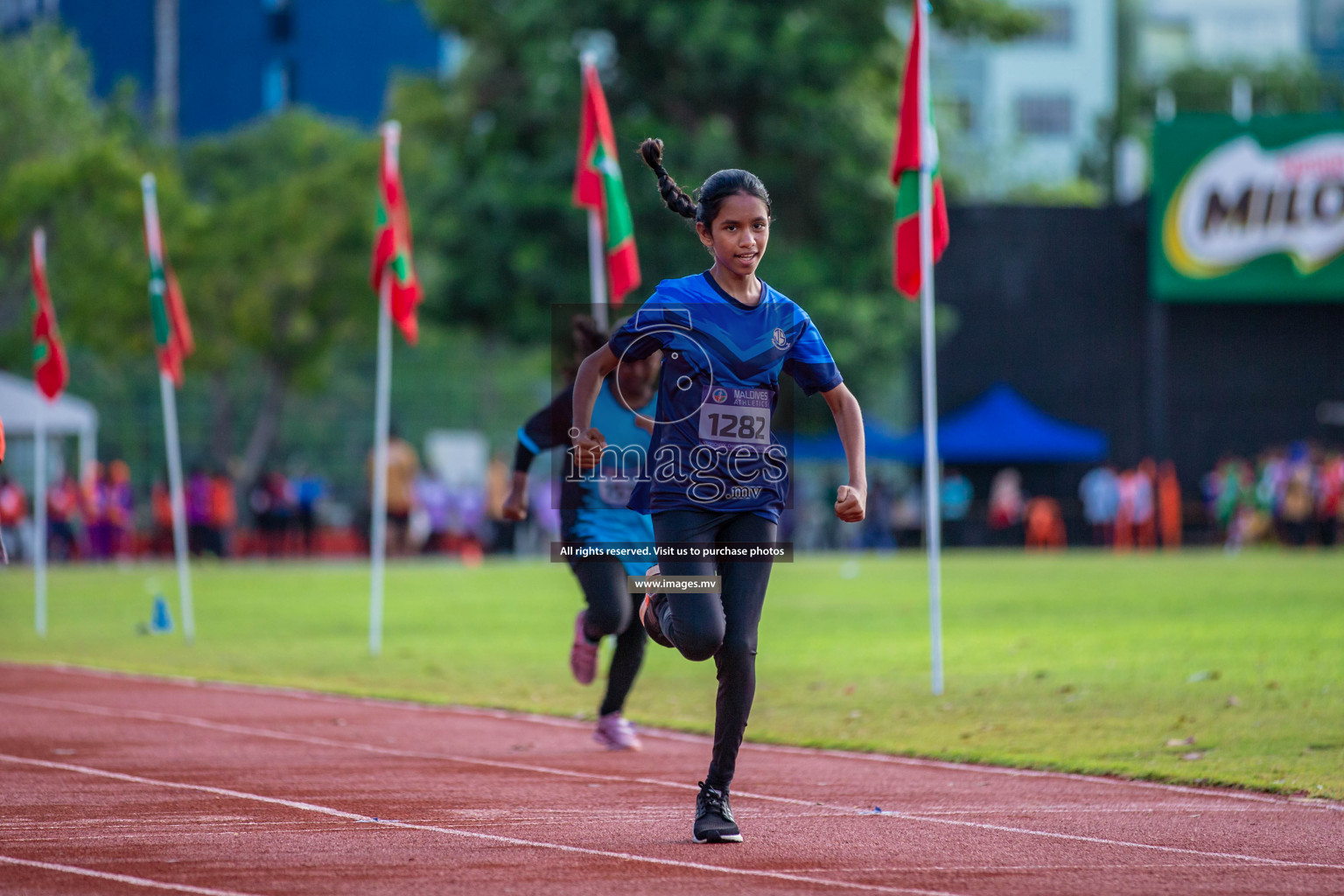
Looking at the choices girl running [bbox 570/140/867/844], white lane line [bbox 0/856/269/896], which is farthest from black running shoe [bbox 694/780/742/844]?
white lane line [bbox 0/856/269/896]

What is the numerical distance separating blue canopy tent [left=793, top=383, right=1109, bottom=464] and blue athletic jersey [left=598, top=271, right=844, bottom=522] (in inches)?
1235

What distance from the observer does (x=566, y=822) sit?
7.23m

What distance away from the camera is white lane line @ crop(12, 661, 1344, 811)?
316 inches

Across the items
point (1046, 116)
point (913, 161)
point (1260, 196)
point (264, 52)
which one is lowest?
point (913, 161)

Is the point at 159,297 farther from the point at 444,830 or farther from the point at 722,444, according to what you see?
the point at 722,444

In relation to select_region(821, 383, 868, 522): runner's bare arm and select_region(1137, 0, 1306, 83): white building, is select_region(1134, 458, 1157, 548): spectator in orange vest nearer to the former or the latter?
select_region(821, 383, 868, 522): runner's bare arm

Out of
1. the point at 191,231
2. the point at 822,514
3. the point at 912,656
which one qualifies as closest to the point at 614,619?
the point at 912,656

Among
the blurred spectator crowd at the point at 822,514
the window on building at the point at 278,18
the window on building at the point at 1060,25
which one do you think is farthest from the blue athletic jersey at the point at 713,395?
the window on building at the point at 1060,25

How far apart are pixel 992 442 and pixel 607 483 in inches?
1188

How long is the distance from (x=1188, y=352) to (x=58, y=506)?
926 inches

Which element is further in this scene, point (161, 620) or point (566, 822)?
point (161, 620)

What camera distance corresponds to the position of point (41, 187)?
38.0 m

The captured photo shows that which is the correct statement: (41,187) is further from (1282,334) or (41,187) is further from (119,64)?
(1282,334)

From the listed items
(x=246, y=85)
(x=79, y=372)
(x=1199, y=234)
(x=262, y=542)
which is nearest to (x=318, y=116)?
(x=246, y=85)
